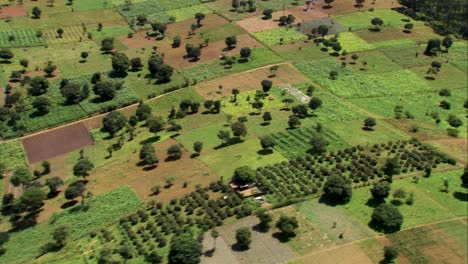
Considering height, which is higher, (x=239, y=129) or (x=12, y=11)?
(x=12, y=11)

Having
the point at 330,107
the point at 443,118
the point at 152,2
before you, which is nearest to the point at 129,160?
the point at 330,107

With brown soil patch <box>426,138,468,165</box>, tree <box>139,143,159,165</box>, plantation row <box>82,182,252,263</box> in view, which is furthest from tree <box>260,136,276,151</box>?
brown soil patch <box>426,138,468,165</box>

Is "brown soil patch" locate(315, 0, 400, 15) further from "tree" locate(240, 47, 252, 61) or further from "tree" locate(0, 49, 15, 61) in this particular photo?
"tree" locate(0, 49, 15, 61)

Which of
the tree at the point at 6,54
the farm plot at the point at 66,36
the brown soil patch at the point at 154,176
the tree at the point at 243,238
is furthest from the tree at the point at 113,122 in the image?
the farm plot at the point at 66,36

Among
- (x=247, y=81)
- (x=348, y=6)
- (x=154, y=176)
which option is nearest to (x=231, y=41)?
(x=247, y=81)

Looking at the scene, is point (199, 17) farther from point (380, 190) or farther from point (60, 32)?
point (380, 190)
